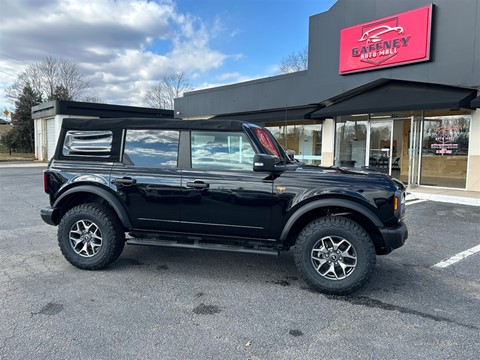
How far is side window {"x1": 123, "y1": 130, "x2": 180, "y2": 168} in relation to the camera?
171 inches

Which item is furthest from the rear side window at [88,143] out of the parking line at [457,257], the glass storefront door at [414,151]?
the glass storefront door at [414,151]

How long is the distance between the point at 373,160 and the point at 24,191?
12.3 m

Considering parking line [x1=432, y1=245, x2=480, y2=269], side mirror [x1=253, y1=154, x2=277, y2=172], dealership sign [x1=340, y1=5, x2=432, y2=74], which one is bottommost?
parking line [x1=432, y1=245, x2=480, y2=269]

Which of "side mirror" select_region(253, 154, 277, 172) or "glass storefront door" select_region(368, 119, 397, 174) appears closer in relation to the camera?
"side mirror" select_region(253, 154, 277, 172)

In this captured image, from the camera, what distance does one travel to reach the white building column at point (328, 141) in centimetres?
1487

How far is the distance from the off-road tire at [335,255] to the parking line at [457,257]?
1.72 metres

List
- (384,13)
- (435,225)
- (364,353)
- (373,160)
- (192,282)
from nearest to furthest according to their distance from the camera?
(364,353), (192,282), (435,225), (384,13), (373,160)

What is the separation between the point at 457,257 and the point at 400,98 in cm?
725

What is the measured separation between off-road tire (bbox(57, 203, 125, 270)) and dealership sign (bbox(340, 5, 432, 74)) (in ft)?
33.7

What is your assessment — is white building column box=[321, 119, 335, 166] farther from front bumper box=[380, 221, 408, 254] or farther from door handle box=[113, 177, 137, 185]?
door handle box=[113, 177, 137, 185]

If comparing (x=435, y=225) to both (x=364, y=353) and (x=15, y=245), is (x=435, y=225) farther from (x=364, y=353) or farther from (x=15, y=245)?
(x=15, y=245)

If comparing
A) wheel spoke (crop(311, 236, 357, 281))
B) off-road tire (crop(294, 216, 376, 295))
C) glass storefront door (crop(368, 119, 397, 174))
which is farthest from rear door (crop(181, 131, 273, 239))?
glass storefront door (crop(368, 119, 397, 174))

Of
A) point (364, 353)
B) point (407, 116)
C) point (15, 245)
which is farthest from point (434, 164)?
point (15, 245)

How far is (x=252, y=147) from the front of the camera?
4.16m
